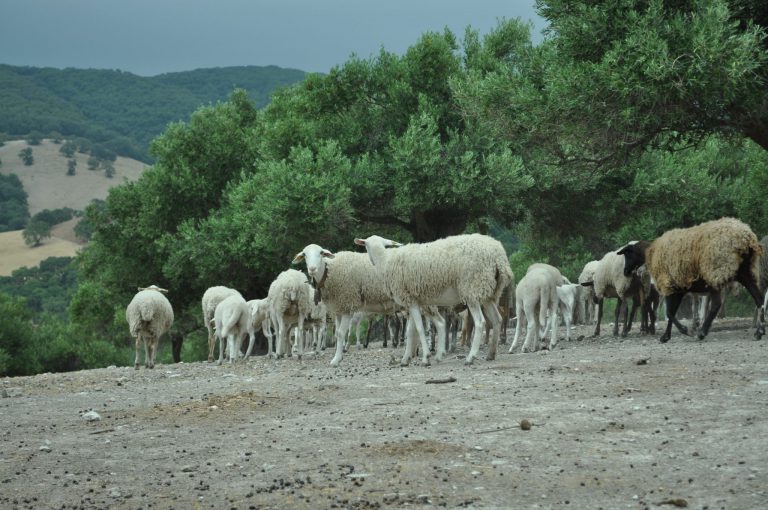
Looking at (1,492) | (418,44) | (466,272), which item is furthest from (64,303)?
(1,492)

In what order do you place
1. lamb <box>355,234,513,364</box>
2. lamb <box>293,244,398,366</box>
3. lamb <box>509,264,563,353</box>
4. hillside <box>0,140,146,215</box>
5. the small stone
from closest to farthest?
the small stone < lamb <box>355,234,513,364</box> < lamb <box>509,264,563,353</box> < lamb <box>293,244,398,366</box> < hillside <box>0,140,146,215</box>

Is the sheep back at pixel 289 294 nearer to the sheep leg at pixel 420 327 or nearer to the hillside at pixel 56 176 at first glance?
the sheep leg at pixel 420 327

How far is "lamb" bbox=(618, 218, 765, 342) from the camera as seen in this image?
1706 centimetres

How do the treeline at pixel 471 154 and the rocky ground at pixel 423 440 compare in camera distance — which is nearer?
the rocky ground at pixel 423 440

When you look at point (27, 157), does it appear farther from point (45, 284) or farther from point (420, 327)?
point (420, 327)

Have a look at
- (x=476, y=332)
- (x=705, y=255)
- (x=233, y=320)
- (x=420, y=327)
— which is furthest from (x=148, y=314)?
(x=705, y=255)

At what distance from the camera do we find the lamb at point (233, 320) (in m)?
21.6

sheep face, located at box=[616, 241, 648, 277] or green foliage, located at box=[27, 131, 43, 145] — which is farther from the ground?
green foliage, located at box=[27, 131, 43, 145]

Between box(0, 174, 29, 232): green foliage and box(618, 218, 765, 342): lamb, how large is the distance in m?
121

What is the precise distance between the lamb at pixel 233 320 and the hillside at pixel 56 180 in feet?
317

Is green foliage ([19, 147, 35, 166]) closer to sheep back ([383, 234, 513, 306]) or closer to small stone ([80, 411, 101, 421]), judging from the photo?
sheep back ([383, 234, 513, 306])

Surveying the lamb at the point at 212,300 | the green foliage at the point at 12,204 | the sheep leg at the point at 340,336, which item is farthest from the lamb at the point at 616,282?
the green foliage at the point at 12,204

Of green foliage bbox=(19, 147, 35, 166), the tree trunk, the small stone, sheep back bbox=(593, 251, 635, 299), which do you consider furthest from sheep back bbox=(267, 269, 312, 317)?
green foliage bbox=(19, 147, 35, 166)

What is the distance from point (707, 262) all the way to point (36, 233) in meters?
106
